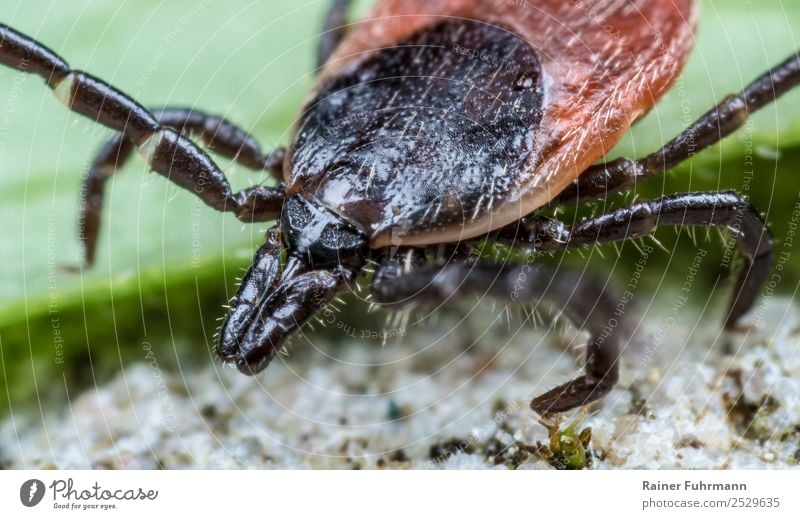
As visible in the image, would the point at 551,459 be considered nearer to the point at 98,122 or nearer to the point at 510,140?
the point at 510,140

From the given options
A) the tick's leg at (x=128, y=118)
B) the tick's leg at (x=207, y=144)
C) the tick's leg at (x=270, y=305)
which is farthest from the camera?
the tick's leg at (x=207, y=144)

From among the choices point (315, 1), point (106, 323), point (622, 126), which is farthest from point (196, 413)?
point (315, 1)

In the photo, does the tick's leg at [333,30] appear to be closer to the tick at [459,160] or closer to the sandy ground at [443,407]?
the tick at [459,160]

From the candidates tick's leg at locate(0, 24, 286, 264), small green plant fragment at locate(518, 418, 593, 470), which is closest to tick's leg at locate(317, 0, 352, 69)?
tick's leg at locate(0, 24, 286, 264)

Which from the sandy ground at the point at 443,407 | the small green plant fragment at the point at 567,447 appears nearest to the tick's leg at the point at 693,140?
the sandy ground at the point at 443,407

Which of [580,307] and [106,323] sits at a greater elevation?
[580,307]

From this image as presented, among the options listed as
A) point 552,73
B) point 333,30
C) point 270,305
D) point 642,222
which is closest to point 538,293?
point 642,222

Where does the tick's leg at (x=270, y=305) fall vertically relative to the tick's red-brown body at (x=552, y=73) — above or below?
below
